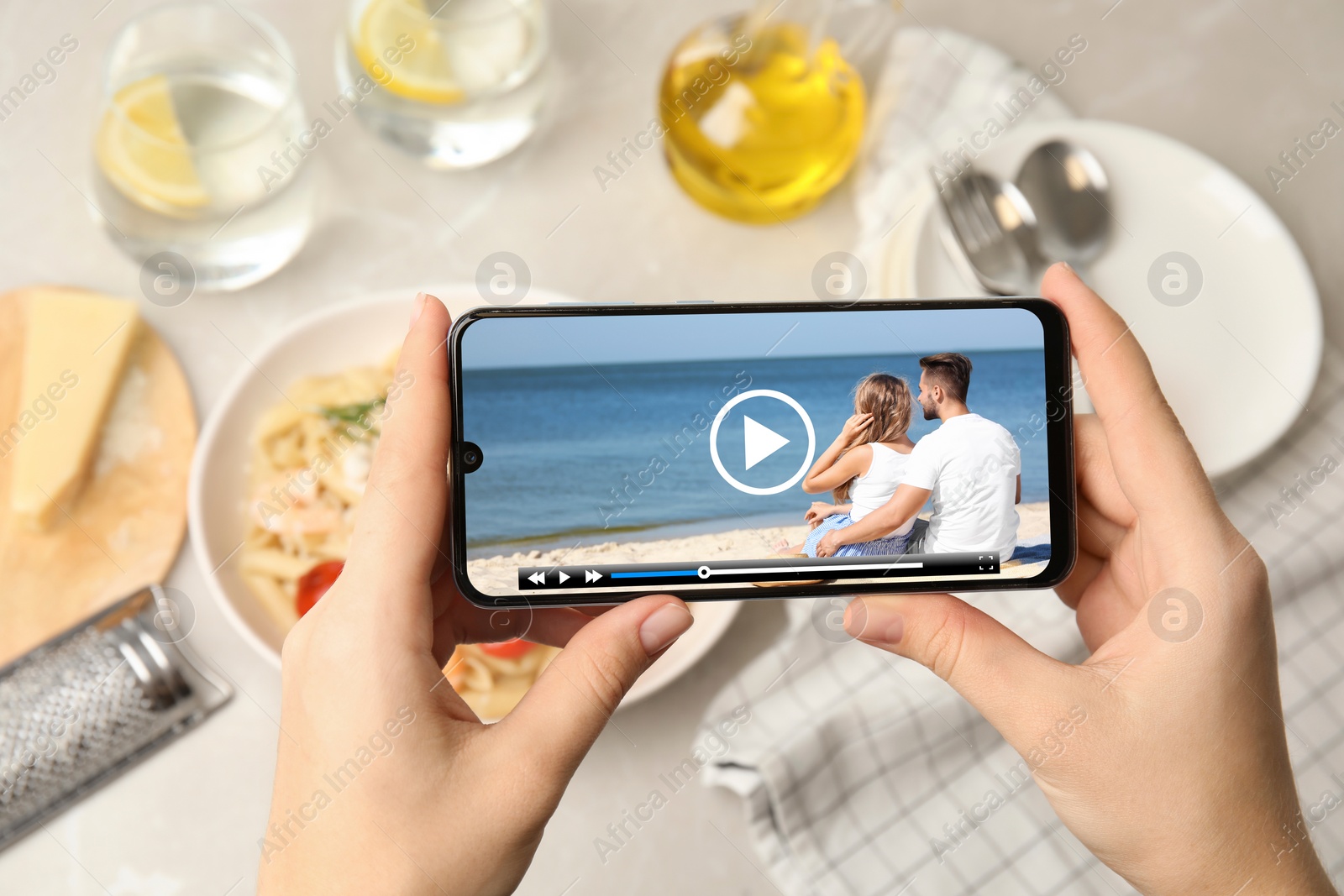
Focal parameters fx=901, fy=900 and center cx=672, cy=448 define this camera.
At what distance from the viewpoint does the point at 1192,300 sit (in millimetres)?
983

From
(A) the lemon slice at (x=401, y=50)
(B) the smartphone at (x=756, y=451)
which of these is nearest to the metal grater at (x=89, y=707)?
(B) the smartphone at (x=756, y=451)

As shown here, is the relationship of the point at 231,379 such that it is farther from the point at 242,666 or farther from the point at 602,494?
the point at 602,494

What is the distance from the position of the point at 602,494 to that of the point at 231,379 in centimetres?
59

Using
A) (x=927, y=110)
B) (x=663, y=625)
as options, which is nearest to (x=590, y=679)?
(x=663, y=625)

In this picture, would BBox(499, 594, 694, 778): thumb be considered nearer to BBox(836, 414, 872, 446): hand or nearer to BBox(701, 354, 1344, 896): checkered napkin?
BBox(836, 414, 872, 446): hand

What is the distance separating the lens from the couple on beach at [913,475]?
67cm

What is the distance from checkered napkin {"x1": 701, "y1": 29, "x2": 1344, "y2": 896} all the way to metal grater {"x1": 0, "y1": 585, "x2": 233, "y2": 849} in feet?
1.87

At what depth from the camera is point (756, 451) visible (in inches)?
26.2

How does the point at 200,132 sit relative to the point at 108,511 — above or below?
above

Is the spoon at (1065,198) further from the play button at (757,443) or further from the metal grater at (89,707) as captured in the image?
the metal grater at (89,707)

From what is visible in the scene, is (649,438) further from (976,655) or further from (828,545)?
(976,655)

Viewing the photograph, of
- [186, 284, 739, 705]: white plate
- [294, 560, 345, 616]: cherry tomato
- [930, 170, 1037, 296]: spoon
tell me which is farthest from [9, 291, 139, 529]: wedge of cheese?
[930, 170, 1037, 296]: spoon

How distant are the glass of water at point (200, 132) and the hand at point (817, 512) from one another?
67 cm

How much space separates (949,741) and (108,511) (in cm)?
A: 93
